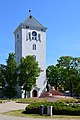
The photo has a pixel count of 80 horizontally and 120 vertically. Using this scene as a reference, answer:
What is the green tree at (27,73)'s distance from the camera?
203ft

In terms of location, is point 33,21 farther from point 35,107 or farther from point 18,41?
point 35,107

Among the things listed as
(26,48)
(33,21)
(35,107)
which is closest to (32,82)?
(26,48)

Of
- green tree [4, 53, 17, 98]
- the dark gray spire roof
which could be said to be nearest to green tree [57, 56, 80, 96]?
the dark gray spire roof

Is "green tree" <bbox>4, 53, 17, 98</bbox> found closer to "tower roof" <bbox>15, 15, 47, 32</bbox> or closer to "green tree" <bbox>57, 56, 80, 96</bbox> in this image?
"tower roof" <bbox>15, 15, 47, 32</bbox>

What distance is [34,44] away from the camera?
71375 millimetres

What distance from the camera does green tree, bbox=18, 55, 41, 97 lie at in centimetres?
6184

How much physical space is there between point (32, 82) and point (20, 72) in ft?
11.9

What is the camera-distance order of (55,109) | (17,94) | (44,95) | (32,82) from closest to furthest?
1. (55,109)
2. (44,95)
3. (32,82)
4. (17,94)

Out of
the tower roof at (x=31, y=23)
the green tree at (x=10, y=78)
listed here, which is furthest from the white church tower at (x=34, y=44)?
the green tree at (x=10, y=78)

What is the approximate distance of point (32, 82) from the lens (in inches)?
2438

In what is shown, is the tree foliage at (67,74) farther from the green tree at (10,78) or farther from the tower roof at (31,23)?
the green tree at (10,78)

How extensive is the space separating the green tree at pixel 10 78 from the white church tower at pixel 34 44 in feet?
19.9

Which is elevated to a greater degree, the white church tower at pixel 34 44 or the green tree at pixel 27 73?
the white church tower at pixel 34 44

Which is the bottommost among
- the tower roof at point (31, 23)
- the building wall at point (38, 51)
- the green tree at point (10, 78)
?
the green tree at point (10, 78)
